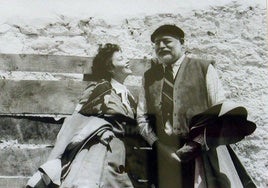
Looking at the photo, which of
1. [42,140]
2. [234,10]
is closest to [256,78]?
[234,10]

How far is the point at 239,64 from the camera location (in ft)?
13.2

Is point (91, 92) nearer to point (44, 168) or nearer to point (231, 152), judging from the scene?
point (44, 168)

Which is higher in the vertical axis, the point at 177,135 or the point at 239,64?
the point at 239,64

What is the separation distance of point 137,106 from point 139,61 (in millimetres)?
307

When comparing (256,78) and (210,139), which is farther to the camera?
(256,78)

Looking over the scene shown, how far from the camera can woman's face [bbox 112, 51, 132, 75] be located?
155 inches

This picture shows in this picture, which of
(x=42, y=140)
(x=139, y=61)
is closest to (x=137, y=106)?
(x=139, y=61)

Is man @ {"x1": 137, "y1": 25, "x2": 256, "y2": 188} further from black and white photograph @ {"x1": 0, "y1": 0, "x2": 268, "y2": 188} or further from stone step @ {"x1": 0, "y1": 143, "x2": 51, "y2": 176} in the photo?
stone step @ {"x1": 0, "y1": 143, "x2": 51, "y2": 176}

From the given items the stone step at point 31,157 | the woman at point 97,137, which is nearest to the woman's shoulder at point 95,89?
the woman at point 97,137

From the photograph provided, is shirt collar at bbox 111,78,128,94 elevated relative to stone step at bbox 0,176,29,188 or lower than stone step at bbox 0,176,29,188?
elevated

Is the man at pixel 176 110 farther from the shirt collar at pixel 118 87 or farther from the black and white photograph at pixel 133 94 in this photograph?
the shirt collar at pixel 118 87

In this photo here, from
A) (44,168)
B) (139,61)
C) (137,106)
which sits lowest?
(44,168)

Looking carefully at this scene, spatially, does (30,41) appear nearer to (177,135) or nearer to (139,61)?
(139,61)

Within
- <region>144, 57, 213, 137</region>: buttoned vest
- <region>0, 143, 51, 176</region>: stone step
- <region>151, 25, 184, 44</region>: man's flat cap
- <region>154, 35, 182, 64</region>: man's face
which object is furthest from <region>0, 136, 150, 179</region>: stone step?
<region>151, 25, 184, 44</region>: man's flat cap
